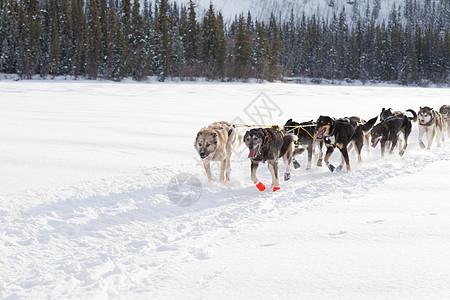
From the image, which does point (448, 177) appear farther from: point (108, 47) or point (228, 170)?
point (108, 47)

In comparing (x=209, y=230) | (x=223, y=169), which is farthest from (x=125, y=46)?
(x=209, y=230)

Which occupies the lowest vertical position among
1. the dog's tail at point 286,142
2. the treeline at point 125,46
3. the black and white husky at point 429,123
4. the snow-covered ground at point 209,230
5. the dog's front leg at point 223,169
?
the snow-covered ground at point 209,230

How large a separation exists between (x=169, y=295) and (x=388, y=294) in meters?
1.37

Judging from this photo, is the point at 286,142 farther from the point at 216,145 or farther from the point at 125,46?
the point at 125,46

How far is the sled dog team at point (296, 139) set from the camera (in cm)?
480

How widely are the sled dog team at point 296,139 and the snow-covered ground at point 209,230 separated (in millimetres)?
305

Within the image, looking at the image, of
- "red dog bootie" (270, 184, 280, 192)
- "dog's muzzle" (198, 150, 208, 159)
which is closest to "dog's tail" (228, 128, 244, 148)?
"dog's muzzle" (198, 150, 208, 159)

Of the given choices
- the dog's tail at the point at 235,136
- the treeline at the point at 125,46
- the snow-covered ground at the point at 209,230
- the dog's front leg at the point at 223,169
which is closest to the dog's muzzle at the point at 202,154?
the snow-covered ground at the point at 209,230

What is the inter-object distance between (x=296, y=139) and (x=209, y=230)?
2.50 m

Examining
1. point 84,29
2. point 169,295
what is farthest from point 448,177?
point 84,29

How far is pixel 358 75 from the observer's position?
62562 millimetres

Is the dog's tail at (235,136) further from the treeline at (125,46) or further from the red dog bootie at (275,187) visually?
the treeline at (125,46)

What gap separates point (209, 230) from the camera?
11.2 ft

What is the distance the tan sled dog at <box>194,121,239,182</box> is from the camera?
4.78 meters
